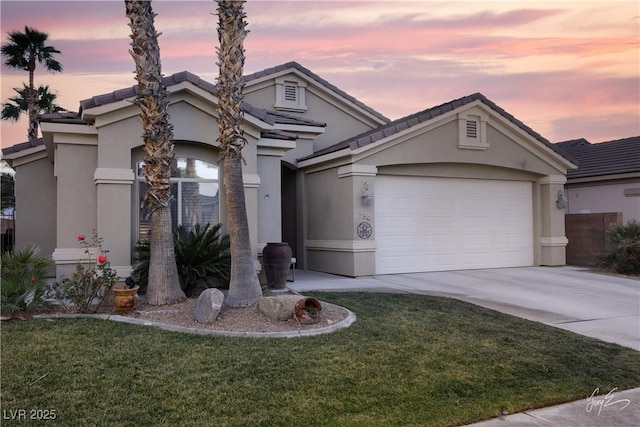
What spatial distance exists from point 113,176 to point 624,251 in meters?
13.5

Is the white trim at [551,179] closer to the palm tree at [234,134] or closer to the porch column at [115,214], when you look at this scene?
the palm tree at [234,134]

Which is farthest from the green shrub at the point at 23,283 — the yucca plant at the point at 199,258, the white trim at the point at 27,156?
the white trim at the point at 27,156

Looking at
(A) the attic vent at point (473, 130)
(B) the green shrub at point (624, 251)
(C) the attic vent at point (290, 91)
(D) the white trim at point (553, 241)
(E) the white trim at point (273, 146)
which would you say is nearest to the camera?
(E) the white trim at point (273, 146)

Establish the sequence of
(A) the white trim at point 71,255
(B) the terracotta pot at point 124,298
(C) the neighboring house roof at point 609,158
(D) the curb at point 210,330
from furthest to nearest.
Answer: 1. (C) the neighboring house roof at point 609,158
2. (A) the white trim at point 71,255
3. (B) the terracotta pot at point 124,298
4. (D) the curb at point 210,330

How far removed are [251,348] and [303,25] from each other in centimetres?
1026

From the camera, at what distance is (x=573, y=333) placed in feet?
24.5

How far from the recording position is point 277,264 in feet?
34.2

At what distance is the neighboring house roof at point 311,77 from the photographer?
53.5ft

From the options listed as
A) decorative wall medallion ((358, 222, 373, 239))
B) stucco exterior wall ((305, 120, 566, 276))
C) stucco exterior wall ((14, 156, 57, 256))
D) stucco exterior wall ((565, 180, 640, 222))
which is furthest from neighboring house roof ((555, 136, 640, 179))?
stucco exterior wall ((14, 156, 57, 256))

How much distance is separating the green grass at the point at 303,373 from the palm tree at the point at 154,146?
1371 millimetres

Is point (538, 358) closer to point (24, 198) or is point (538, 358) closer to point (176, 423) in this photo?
point (176, 423)

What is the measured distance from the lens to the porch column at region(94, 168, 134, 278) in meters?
9.79

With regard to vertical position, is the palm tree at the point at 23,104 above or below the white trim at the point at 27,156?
above

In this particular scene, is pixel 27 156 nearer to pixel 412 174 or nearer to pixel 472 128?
pixel 412 174
